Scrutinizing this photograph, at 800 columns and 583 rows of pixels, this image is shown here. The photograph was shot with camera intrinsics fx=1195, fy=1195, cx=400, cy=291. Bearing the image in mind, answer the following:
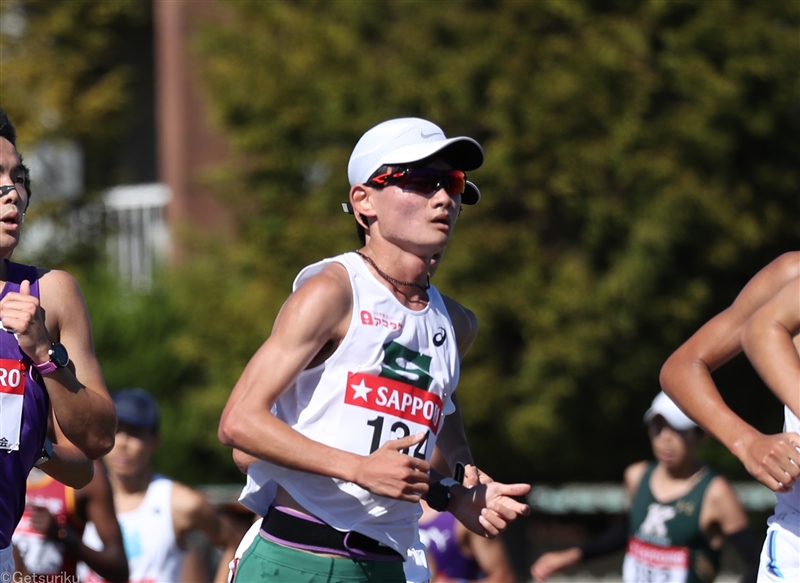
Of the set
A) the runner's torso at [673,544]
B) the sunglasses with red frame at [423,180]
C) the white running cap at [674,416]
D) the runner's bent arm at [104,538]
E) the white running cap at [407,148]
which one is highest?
the white running cap at [407,148]

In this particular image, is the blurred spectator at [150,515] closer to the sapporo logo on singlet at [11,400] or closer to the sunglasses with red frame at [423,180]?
the sapporo logo on singlet at [11,400]

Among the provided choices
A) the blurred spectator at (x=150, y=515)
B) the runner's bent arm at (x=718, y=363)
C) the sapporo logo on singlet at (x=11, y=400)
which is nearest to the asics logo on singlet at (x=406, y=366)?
the runner's bent arm at (x=718, y=363)

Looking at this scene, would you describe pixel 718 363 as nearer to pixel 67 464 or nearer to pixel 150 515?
pixel 67 464

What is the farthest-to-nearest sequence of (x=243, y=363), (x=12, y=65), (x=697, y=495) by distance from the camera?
(x=12, y=65) → (x=243, y=363) → (x=697, y=495)

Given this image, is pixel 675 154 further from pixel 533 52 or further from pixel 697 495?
pixel 697 495

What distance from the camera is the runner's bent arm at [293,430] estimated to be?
3334 millimetres

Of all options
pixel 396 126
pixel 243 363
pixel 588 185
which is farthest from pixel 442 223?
pixel 243 363

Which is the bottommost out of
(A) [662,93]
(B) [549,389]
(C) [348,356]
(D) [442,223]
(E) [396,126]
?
(B) [549,389]

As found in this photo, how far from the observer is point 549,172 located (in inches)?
423

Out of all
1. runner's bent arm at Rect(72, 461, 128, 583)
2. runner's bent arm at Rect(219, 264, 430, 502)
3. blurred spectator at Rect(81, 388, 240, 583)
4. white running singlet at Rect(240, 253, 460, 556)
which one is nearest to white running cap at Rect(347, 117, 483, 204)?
white running singlet at Rect(240, 253, 460, 556)

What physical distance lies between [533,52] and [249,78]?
114 inches

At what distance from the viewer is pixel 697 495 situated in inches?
260

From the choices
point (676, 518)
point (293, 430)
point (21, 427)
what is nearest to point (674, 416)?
point (676, 518)

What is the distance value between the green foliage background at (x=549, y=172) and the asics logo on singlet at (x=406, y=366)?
22.7ft
